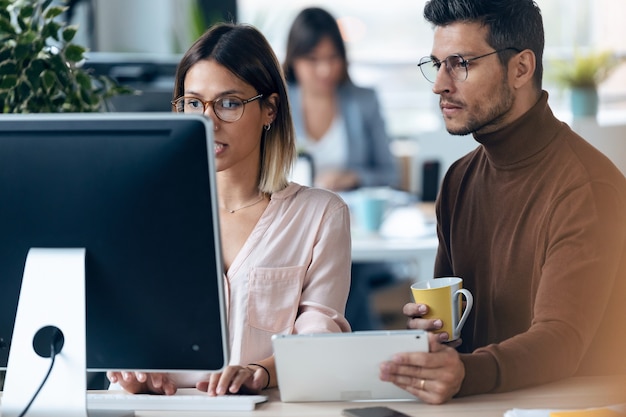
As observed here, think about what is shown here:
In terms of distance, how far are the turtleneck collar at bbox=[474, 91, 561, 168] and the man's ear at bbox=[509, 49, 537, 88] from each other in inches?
2.1

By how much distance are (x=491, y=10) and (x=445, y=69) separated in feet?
0.46

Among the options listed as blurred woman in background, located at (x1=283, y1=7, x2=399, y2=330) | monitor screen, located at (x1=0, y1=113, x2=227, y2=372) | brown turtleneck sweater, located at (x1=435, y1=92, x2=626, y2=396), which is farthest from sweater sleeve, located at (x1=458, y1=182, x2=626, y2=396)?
blurred woman in background, located at (x1=283, y1=7, x2=399, y2=330)

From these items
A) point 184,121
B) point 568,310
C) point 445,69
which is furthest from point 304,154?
point 184,121

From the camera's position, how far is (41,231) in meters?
1.38

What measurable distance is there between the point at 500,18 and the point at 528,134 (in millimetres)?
227

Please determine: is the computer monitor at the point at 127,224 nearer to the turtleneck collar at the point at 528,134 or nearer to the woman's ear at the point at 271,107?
the woman's ear at the point at 271,107

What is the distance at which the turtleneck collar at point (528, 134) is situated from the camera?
1.83m

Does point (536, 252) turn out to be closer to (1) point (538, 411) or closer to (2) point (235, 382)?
(1) point (538, 411)

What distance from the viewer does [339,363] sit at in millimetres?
1426

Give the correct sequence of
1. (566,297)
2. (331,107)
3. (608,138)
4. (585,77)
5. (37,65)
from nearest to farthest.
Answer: (566,297) < (37,65) < (608,138) < (585,77) < (331,107)

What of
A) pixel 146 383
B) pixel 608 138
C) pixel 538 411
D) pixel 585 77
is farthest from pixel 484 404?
pixel 585 77

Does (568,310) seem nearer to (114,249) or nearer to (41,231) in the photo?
(114,249)

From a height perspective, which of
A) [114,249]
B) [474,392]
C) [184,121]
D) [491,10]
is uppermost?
[491,10]

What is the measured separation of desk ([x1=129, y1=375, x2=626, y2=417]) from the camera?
1427 mm
